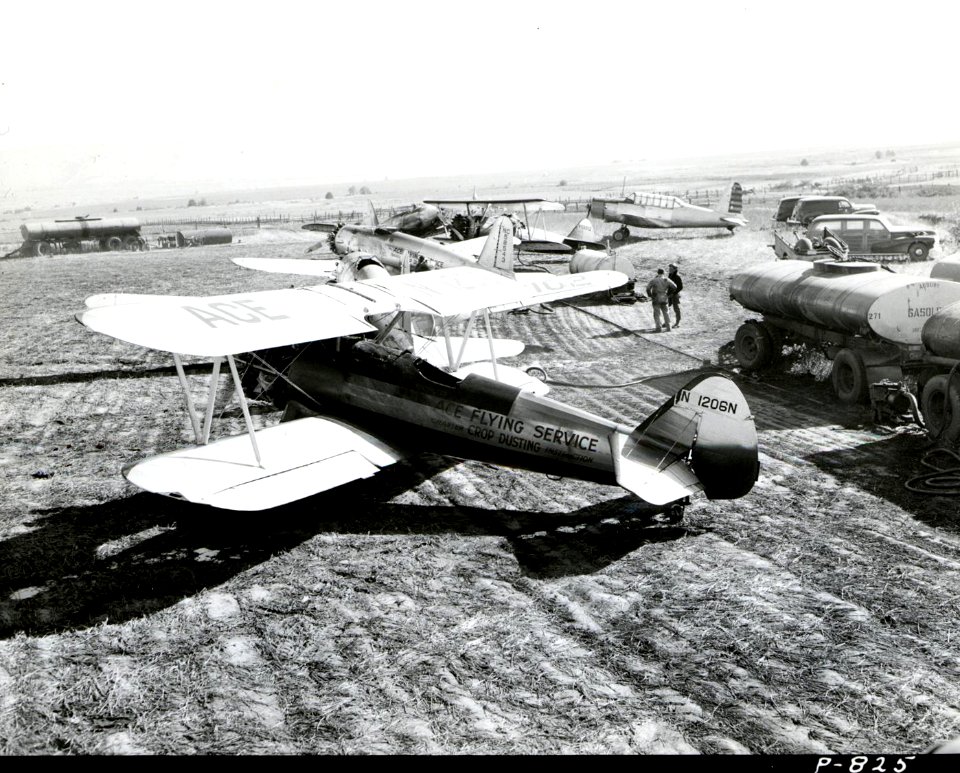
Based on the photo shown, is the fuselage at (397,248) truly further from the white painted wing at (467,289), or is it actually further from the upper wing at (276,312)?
the upper wing at (276,312)

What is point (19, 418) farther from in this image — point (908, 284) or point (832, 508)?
point (908, 284)

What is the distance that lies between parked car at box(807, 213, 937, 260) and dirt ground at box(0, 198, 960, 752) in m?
17.9

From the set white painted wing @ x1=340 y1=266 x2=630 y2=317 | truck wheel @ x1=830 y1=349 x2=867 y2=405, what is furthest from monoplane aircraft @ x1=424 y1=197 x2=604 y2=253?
truck wheel @ x1=830 y1=349 x2=867 y2=405

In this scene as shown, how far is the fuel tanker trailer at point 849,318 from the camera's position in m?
11.3

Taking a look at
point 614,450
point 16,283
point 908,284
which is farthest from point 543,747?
point 16,283

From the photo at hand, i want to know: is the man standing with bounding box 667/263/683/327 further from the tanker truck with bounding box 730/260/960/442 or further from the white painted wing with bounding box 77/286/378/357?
the white painted wing with bounding box 77/286/378/357

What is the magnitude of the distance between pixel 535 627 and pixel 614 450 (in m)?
2.19

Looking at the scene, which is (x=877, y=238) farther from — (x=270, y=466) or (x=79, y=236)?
(x=79, y=236)

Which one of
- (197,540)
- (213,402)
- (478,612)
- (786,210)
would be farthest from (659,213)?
(478,612)

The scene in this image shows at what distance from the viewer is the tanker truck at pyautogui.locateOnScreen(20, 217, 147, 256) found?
42000mm

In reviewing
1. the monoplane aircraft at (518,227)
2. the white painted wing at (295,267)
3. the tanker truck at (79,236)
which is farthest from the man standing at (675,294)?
the tanker truck at (79,236)

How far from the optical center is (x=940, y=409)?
34.0 ft

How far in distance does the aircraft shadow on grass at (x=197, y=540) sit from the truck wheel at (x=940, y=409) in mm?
4425

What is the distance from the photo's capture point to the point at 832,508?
8227mm
